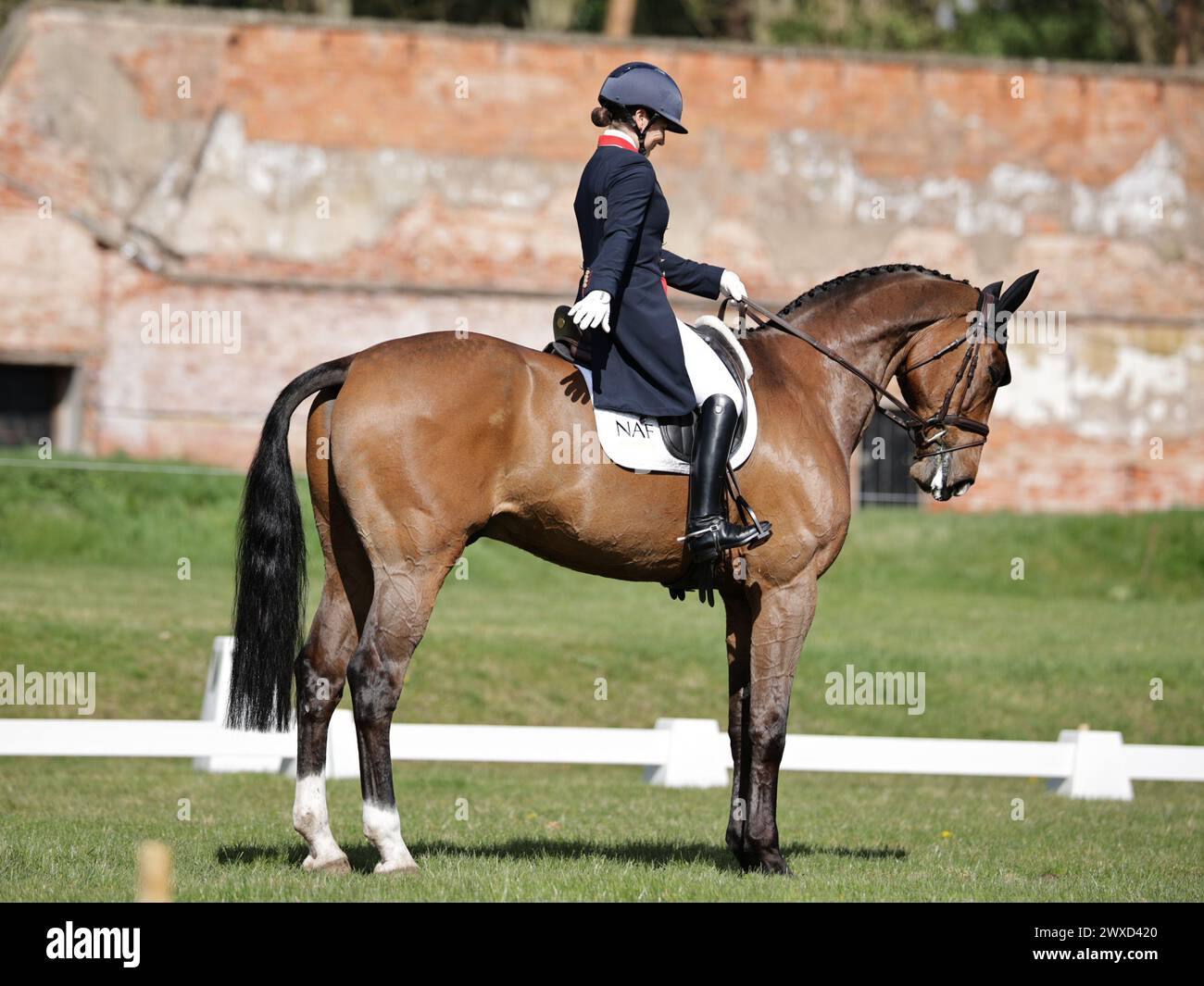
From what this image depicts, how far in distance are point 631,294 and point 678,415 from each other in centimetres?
58

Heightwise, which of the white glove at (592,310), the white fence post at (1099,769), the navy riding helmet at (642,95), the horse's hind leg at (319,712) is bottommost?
the white fence post at (1099,769)

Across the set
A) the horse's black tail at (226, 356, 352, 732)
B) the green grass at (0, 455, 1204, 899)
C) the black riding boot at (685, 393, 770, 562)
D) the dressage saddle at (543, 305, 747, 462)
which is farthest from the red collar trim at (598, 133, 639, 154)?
the green grass at (0, 455, 1204, 899)

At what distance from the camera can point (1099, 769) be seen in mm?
11086

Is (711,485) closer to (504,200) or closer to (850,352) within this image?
(850,352)

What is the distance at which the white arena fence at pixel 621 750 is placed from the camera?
32.0ft

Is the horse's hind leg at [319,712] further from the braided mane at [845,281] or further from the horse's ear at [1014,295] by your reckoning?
the horse's ear at [1014,295]

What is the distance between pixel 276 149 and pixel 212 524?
669 cm

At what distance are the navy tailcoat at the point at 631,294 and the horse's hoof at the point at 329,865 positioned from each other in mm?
2260

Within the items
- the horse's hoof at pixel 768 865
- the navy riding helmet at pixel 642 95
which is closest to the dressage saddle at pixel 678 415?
the navy riding helmet at pixel 642 95

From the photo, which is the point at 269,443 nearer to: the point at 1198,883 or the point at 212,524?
the point at 1198,883

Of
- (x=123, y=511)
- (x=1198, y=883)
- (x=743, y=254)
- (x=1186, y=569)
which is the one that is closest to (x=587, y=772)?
(x=1198, y=883)

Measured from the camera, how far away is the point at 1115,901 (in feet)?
21.7

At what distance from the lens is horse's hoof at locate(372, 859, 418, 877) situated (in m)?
6.64
